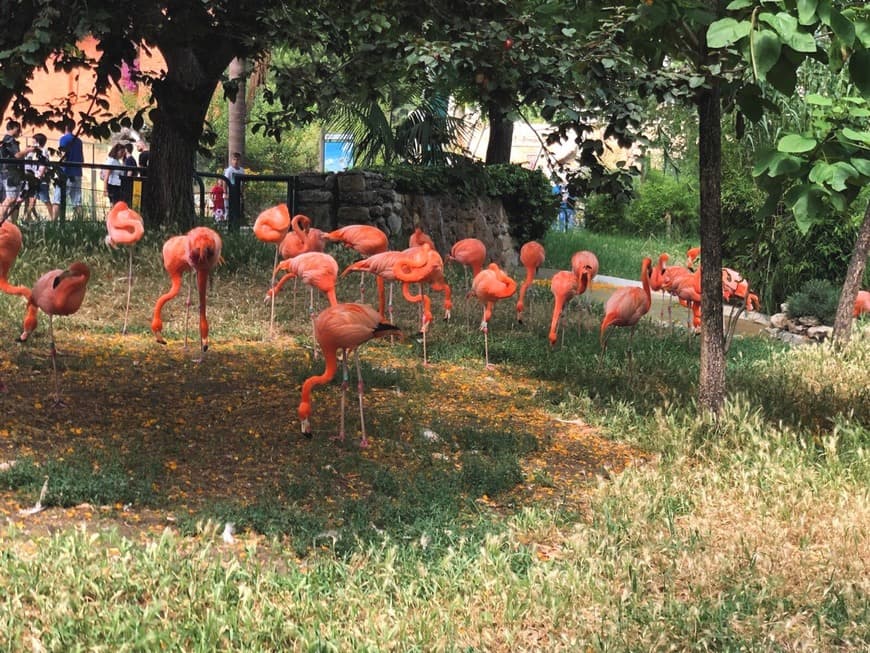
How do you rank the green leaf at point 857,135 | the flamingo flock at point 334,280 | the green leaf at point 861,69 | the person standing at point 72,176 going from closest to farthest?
1. the green leaf at point 861,69
2. the green leaf at point 857,135
3. the flamingo flock at point 334,280
4. the person standing at point 72,176

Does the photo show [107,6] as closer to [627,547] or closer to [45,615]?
[45,615]

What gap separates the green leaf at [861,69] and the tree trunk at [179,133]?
8040 millimetres

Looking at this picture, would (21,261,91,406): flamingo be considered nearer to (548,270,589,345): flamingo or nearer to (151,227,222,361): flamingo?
(151,227,222,361): flamingo

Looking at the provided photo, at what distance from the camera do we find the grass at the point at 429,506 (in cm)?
361

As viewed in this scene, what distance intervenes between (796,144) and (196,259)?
163 inches

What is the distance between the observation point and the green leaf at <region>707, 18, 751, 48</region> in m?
3.86

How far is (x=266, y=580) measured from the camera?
3.88 metres

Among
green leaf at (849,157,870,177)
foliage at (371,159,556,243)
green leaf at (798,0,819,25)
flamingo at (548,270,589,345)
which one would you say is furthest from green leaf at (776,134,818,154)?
foliage at (371,159,556,243)

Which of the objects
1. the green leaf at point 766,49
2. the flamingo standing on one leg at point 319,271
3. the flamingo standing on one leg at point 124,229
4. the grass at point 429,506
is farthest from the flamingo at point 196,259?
the green leaf at point 766,49

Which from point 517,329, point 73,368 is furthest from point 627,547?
point 517,329

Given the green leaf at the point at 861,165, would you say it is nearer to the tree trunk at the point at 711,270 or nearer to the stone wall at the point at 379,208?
the tree trunk at the point at 711,270

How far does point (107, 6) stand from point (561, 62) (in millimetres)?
2826

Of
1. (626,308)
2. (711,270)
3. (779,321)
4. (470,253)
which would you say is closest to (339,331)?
(711,270)

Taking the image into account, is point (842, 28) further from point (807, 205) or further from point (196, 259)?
point (196, 259)
